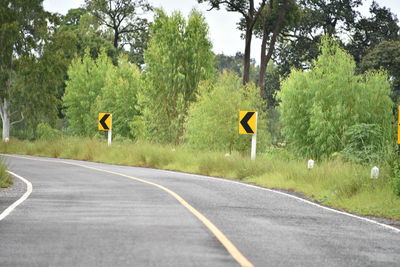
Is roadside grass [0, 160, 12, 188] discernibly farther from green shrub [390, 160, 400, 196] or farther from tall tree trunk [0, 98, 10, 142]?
tall tree trunk [0, 98, 10, 142]

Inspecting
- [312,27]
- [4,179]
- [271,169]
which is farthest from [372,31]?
[4,179]

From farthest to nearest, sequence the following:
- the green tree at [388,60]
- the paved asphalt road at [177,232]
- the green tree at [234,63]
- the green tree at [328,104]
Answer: the green tree at [234,63] → the green tree at [388,60] → the green tree at [328,104] → the paved asphalt road at [177,232]

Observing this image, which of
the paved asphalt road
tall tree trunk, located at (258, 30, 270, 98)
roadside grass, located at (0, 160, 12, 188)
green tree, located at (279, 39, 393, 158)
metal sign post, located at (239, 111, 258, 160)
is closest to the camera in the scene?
the paved asphalt road

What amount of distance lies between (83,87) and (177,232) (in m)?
52.1

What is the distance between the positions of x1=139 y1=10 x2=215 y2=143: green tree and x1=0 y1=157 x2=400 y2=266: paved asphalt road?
25907 millimetres

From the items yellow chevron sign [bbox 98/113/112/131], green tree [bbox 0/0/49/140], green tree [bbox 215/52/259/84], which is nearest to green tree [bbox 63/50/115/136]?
green tree [bbox 0/0/49/140]

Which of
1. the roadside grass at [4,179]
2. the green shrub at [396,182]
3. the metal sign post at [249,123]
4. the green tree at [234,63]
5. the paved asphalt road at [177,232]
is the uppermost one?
the green tree at [234,63]

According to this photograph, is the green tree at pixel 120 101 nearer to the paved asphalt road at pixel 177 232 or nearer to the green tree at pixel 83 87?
the green tree at pixel 83 87

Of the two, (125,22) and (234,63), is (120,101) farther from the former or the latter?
(234,63)

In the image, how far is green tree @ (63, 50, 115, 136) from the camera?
60625mm

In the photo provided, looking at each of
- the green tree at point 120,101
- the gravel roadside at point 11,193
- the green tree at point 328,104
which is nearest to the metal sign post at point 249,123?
the gravel roadside at point 11,193

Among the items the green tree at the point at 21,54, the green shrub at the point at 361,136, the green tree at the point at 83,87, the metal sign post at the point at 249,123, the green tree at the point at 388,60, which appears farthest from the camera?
the green tree at the point at 83,87

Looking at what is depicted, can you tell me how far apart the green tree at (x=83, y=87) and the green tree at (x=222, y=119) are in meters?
24.8

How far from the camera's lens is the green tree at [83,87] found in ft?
199
